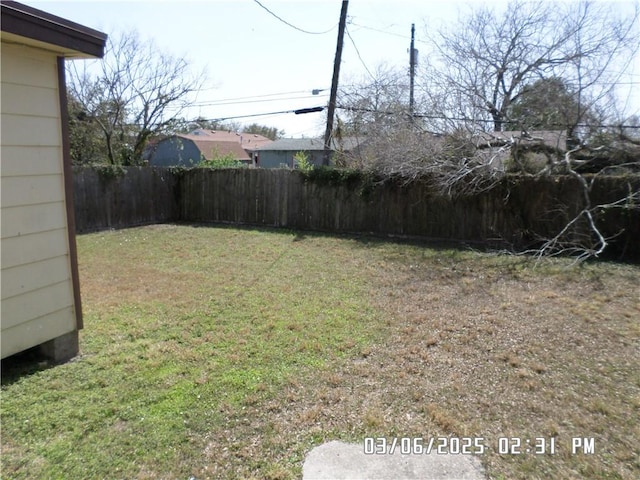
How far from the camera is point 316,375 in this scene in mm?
2873

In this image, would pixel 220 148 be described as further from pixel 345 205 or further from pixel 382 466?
pixel 382 466

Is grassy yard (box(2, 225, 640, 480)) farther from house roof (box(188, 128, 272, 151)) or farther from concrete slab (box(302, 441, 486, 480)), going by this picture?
house roof (box(188, 128, 272, 151))

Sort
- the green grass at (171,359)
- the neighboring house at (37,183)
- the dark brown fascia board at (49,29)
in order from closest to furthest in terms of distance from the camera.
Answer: the green grass at (171,359) → the dark brown fascia board at (49,29) → the neighboring house at (37,183)

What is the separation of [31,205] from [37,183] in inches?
6.4

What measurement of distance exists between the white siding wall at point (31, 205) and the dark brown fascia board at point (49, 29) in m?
0.20

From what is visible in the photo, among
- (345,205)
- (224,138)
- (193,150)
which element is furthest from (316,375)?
(224,138)

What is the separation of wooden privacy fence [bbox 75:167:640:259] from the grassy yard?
2184mm

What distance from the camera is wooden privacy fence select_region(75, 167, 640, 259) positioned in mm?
7270

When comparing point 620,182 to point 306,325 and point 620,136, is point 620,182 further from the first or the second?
point 306,325

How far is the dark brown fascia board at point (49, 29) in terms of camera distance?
7.59 feet

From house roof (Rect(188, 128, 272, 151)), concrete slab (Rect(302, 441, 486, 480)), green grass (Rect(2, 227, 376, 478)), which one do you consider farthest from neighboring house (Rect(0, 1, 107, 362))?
house roof (Rect(188, 128, 272, 151))
